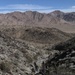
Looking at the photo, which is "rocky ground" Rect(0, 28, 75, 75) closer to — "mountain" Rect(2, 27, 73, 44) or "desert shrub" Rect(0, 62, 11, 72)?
"desert shrub" Rect(0, 62, 11, 72)

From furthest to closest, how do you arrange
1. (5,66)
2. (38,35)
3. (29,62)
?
(38,35)
(29,62)
(5,66)

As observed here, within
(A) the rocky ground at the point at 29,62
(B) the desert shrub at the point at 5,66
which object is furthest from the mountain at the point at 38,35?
(B) the desert shrub at the point at 5,66

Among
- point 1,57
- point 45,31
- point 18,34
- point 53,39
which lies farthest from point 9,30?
point 1,57

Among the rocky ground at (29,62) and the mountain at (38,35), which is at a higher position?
the mountain at (38,35)

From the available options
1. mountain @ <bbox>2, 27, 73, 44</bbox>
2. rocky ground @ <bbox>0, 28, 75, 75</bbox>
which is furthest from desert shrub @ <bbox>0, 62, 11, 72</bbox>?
mountain @ <bbox>2, 27, 73, 44</bbox>

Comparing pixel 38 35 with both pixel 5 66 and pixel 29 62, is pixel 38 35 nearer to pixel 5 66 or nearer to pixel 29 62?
pixel 29 62

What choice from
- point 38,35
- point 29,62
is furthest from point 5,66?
point 38,35

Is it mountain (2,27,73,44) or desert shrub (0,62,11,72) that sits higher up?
mountain (2,27,73,44)

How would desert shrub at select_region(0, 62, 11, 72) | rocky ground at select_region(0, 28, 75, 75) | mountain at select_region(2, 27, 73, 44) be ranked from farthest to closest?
mountain at select_region(2, 27, 73, 44), desert shrub at select_region(0, 62, 11, 72), rocky ground at select_region(0, 28, 75, 75)

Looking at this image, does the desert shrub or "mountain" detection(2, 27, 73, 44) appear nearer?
the desert shrub

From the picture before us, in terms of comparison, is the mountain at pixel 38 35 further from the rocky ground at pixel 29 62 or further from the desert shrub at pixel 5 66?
the desert shrub at pixel 5 66

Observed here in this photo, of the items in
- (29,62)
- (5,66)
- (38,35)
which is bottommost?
(29,62)
